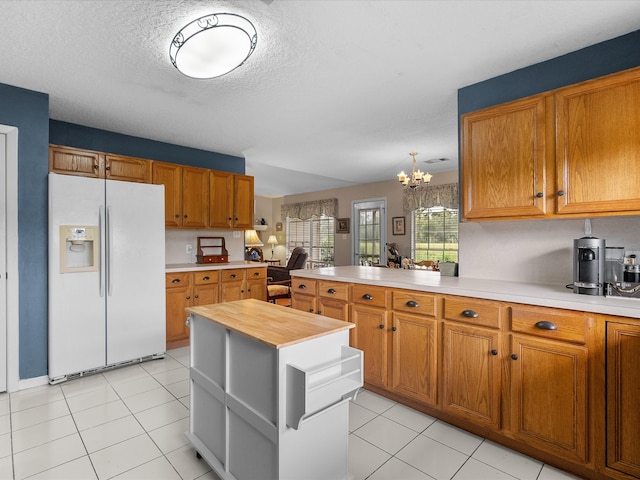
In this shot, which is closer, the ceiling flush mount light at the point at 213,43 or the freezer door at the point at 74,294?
the ceiling flush mount light at the point at 213,43

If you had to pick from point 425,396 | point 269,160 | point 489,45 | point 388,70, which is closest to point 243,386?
point 425,396

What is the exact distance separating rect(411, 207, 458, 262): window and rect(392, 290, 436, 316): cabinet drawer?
14.1 feet

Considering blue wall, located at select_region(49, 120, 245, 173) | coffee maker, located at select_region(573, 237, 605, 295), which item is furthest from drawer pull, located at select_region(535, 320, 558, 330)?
blue wall, located at select_region(49, 120, 245, 173)

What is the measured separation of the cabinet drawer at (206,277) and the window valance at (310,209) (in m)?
4.65

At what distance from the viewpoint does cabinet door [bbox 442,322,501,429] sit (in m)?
1.97

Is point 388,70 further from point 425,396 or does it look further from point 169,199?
point 169,199

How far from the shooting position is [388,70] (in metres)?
2.45

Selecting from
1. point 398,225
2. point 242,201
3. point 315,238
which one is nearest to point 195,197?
point 242,201

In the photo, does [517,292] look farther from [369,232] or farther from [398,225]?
[369,232]

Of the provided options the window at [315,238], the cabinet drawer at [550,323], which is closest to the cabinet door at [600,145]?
the cabinet drawer at [550,323]

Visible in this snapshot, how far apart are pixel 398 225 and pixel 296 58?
519 cm

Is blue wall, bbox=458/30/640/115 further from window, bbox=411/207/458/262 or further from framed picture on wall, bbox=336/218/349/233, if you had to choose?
framed picture on wall, bbox=336/218/349/233

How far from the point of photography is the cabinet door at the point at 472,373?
6.48 feet

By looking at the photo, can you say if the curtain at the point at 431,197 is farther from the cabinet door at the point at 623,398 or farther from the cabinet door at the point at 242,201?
the cabinet door at the point at 623,398
